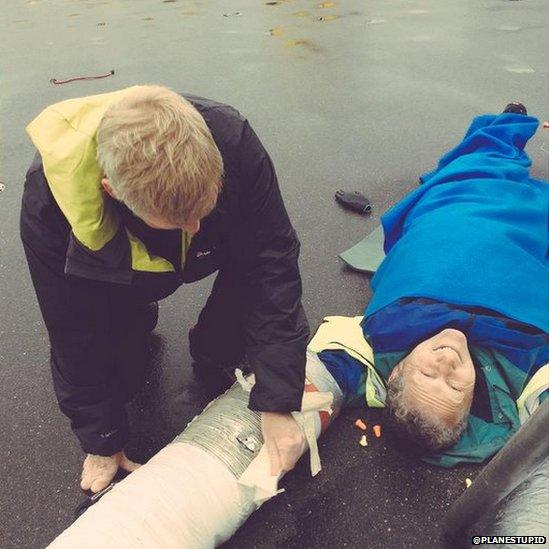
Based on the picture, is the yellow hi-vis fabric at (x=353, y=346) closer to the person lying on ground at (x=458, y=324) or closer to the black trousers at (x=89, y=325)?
the person lying on ground at (x=458, y=324)

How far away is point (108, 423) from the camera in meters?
1.89

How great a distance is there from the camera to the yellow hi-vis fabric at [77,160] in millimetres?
1266

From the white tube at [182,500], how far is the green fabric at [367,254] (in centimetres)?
135

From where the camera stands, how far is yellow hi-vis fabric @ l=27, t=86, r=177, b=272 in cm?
127

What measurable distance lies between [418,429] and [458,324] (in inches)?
21.0

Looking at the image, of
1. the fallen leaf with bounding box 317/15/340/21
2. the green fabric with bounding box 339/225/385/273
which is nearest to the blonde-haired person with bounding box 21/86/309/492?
the green fabric with bounding box 339/225/385/273

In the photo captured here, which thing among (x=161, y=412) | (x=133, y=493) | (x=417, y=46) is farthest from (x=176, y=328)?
(x=417, y=46)

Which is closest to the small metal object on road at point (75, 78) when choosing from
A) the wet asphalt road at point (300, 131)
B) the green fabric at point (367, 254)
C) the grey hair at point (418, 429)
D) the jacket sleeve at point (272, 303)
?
the wet asphalt road at point (300, 131)

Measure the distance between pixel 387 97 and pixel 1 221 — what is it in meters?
3.84

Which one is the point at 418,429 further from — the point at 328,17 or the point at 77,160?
the point at 328,17

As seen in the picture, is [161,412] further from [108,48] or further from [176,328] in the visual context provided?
[108,48]

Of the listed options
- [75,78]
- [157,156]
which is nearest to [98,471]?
[157,156]

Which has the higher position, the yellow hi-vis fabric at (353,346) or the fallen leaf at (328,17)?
the fallen leaf at (328,17)

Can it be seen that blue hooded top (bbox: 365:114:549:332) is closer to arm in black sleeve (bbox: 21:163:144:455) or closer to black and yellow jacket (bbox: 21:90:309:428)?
black and yellow jacket (bbox: 21:90:309:428)
